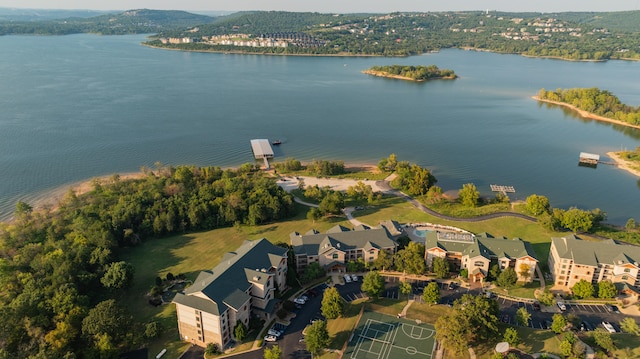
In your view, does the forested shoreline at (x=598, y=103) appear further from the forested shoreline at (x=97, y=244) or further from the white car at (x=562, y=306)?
the forested shoreline at (x=97, y=244)

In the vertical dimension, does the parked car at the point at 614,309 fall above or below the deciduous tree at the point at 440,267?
below

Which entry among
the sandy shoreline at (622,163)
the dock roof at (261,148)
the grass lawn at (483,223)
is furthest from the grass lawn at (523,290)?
the sandy shoreline at (622,163)

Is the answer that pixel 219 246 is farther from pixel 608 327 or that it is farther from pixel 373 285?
pixel 608 327

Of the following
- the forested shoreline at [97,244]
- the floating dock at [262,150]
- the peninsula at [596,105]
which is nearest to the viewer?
the forested shoreline at [97,244]

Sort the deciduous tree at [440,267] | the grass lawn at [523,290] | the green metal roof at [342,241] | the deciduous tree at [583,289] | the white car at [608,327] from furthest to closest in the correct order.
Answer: the green metal roof at [342,241]
the deciduous tree at [440,267]
the grass lawn at [523,290]
the deciduous tree at [583,289]
the white car at [608,327]

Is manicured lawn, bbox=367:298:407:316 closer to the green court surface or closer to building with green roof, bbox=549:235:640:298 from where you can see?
the green court surface

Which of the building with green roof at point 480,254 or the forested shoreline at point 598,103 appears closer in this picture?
the building with green roof at point 480,254
